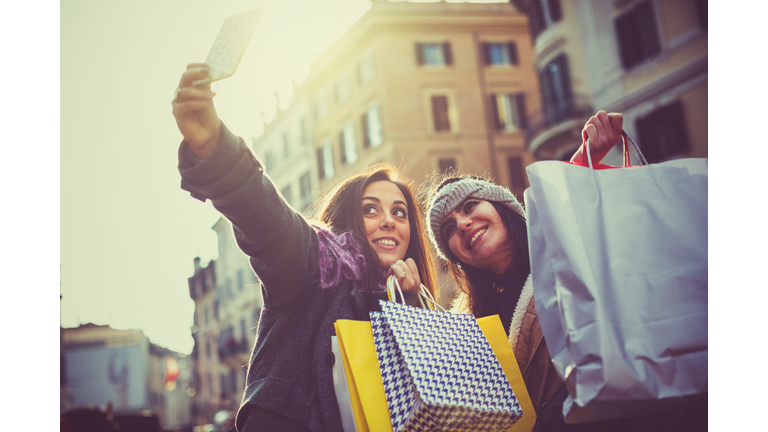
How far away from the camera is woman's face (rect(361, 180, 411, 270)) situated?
6.68 ft

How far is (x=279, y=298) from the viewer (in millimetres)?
1548

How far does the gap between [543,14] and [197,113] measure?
17553 mm

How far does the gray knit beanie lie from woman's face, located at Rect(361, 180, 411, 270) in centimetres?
12

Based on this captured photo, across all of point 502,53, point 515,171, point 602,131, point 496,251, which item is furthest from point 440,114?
point 602,131

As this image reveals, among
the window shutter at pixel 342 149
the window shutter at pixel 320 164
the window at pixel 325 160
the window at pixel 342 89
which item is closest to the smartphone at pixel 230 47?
the window at pixel 342 89

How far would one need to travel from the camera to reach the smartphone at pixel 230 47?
51.3 inches

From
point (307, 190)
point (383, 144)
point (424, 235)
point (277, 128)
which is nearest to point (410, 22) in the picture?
point (383, 144)

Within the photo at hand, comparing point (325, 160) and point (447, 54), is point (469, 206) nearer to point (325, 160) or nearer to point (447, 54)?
point (447, 54)

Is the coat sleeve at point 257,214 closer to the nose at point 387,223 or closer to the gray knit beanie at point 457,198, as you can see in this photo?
the nose at point 387,223

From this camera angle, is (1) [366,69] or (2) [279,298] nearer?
(2) [279,298]

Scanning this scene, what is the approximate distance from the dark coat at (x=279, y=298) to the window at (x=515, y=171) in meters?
18.3
